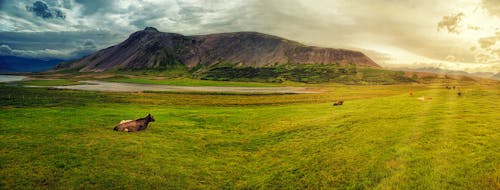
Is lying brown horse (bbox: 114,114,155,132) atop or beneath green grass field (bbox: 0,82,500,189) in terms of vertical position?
atop

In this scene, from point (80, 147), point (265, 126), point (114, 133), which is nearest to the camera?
point (80, 147)

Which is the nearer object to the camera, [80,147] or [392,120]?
[80,147]

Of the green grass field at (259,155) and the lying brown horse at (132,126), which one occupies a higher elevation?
the lying brown horse at (132,126)

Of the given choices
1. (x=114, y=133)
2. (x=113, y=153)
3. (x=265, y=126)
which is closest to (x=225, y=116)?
(x=265, y=126)

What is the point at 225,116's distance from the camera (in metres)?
36.5

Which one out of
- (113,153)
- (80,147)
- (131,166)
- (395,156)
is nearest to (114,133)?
(80,147)

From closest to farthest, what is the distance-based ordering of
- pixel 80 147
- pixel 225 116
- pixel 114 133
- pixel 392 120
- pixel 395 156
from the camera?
pixel 395 156 < pixel 80 147 < pixel 114 133 < pixel 392 120 < pixel 225 116

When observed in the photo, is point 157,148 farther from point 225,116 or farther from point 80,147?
point 225,116

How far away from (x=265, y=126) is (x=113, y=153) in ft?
54.3

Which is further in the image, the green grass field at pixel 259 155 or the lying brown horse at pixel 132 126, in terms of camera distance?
the lying brown horse at pixel 132 126

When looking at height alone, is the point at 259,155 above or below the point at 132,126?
below

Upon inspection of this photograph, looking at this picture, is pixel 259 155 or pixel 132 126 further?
pixel 132 126

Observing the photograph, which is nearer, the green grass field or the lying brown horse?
the green grass field

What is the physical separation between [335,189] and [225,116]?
2414cm
